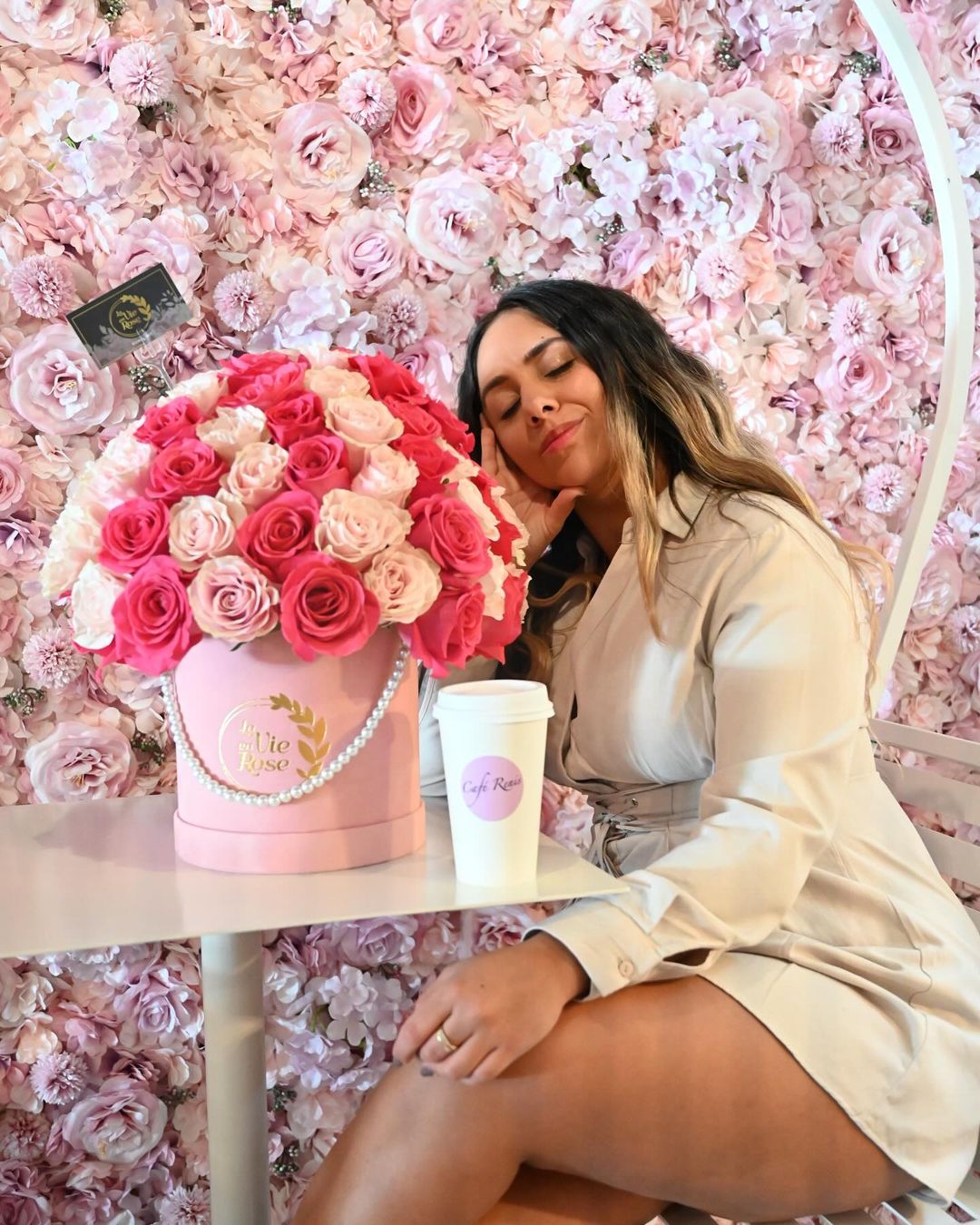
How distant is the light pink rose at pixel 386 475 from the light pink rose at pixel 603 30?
0.98 meters

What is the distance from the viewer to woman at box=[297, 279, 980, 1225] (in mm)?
916

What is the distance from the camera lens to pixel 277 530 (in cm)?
86

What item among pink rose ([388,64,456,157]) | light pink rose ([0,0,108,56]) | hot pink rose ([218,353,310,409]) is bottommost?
hot pink rose ([218,353,310,409])

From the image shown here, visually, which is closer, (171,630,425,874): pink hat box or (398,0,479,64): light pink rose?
(171,630,425,874): pink hat box

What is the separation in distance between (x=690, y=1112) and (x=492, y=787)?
0.34m

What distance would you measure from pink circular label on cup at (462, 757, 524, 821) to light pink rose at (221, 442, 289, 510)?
27 centimetres

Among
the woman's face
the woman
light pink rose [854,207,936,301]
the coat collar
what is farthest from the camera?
light pink rose [854,207,936,301]

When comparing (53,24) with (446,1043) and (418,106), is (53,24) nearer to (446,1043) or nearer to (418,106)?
(418,106)

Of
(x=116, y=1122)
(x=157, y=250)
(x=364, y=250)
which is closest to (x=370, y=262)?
(x=364, y=250)

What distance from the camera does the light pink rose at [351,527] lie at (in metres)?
0.86

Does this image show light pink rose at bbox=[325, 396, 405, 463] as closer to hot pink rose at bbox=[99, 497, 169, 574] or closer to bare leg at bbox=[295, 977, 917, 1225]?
hot pink rose at bbox=[99, 497, 169, 574]

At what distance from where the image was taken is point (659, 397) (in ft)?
4.41

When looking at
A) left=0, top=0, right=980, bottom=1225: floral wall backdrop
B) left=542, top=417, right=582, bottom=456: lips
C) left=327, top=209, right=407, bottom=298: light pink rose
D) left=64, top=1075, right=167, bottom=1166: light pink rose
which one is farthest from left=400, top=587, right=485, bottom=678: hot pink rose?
left=64, top=1075, right=167, bottom=1166: light pink rose

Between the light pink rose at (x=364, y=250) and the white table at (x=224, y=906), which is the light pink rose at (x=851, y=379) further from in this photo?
the white table at (x=224, y=906)
